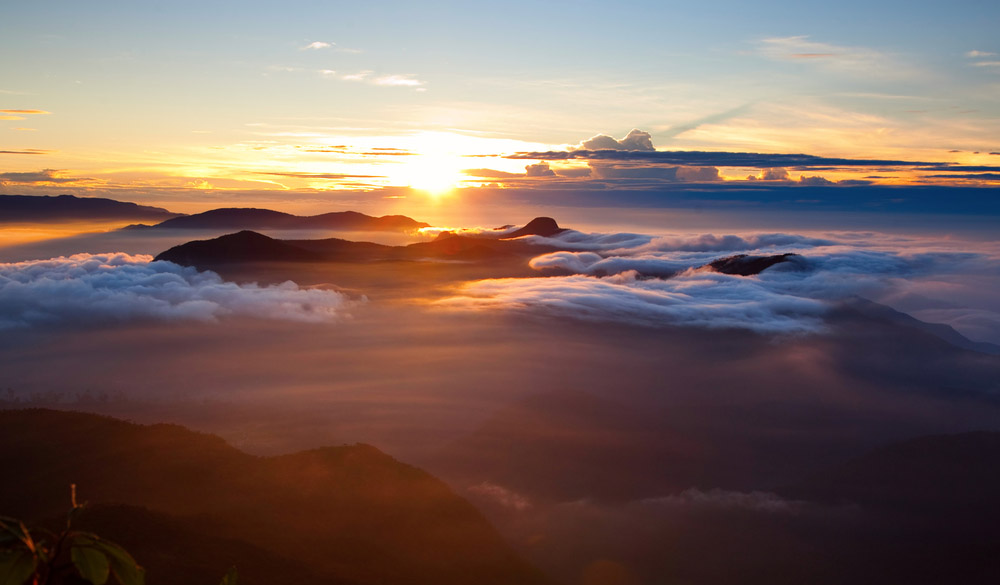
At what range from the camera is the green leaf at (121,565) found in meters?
2.94

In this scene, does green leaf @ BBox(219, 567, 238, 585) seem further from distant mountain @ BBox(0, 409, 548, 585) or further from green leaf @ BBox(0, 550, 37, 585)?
distant mountain @ BBox(0, 409, 548, 585)

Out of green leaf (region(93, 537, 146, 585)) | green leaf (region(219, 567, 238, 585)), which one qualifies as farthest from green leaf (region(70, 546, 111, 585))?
green leaf (region(219, 567, 238, 585))

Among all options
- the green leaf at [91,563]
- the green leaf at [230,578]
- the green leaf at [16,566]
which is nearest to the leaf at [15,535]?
the green leaf at [16,566]

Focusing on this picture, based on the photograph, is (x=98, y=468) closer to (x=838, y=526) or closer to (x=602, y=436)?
(x=602, y=436)

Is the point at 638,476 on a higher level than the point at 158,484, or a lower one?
lower

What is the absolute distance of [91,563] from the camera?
2.78 m

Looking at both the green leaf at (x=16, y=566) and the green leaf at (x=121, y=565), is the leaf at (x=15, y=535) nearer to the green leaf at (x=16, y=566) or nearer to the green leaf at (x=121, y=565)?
the green leaf at (x=16, y=566)

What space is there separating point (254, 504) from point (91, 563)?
98.5 metres

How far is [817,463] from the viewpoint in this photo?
150 meters

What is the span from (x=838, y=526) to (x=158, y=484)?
122 meters

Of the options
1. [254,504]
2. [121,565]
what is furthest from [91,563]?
[254,504]

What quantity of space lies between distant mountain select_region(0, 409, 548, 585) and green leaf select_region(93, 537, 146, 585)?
56.3m

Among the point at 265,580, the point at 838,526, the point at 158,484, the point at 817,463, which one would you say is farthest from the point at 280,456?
the point at 817,463

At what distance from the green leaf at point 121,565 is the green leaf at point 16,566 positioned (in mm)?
258
